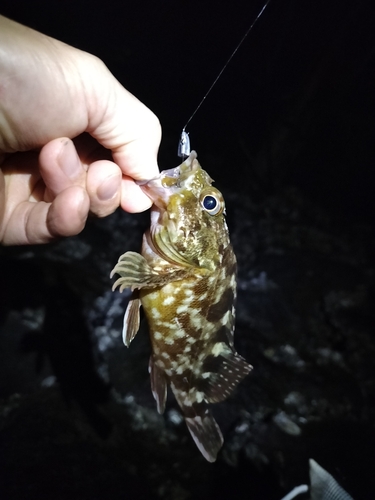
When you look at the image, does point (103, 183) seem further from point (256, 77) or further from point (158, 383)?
point (256, 77)

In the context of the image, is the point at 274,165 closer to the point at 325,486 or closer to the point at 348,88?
the point at 348,88

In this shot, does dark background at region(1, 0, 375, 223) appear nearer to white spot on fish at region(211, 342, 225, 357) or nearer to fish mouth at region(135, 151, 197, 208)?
fish mouth at region(135, 151, 197, 208)

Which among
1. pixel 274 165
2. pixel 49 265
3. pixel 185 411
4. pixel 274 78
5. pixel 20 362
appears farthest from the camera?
pixel 274 165

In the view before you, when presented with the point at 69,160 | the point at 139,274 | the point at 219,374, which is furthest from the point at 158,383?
the point at 69,160

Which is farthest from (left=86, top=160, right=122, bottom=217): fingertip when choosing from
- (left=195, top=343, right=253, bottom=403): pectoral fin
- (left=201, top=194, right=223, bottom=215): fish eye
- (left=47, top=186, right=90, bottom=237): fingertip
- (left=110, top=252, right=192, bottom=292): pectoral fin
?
(left=195, top=343, right=253, bottom=403): pectoral fin

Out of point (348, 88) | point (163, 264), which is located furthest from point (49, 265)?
point (348, 88)
